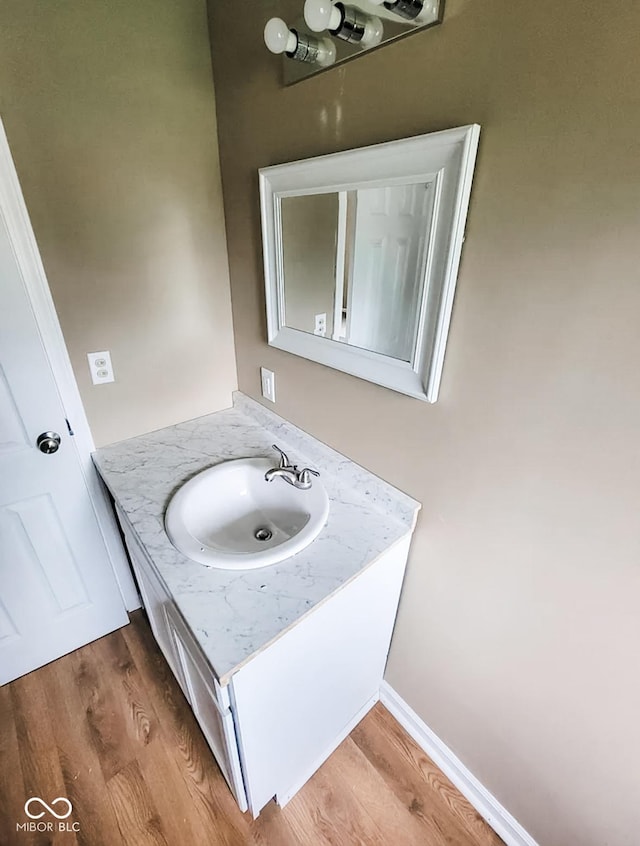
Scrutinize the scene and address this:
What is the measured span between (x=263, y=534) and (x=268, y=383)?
0.55 metres

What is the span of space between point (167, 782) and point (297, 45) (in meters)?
2.01

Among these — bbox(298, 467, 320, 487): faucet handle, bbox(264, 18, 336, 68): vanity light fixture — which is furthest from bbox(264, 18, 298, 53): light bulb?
bbox(298, 467, 320, 487): faucet handle

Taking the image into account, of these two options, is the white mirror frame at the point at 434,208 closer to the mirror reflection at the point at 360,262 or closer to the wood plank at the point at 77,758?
the mirror reflection at the point at 360,262

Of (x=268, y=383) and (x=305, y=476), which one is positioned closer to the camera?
(x=305, y=476)

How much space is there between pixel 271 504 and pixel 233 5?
1430mm

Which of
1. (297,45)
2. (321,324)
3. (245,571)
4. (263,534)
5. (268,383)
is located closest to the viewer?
(297,45)

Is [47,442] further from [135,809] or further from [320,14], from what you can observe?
[320,14]

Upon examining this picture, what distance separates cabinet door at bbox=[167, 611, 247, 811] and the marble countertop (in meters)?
0.16

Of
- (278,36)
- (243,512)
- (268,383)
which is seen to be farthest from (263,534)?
(278,36)

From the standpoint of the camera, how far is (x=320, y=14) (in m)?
0.66

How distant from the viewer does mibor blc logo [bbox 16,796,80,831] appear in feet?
3.62

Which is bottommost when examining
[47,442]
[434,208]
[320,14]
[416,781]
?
[416,781]

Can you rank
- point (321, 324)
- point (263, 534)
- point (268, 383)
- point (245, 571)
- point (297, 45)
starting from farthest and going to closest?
point (268, 383) → point (263, 534) → point (321, 324) → point (245, 571) → point (297, 45)

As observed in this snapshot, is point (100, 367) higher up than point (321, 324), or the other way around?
point (321, 324)
